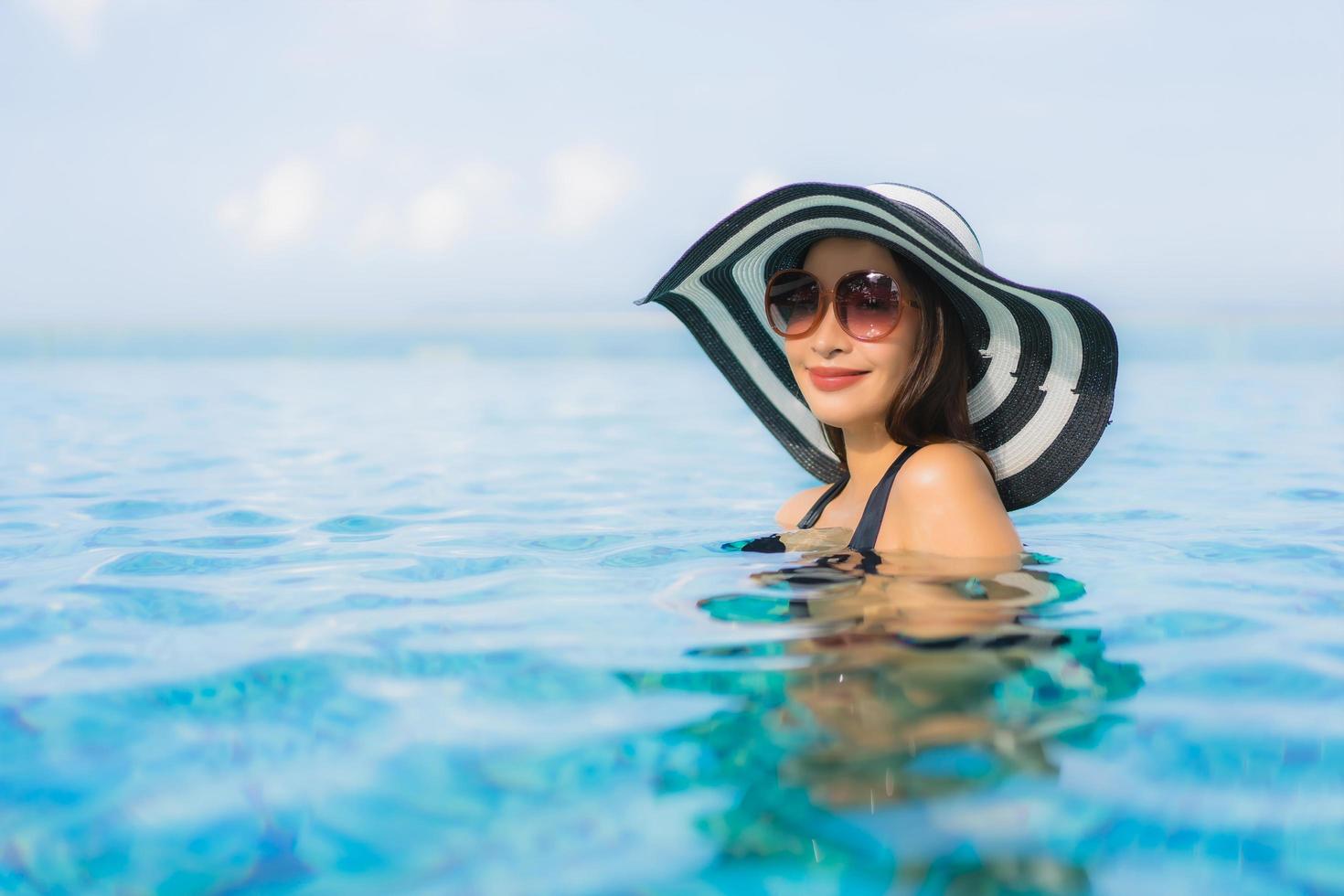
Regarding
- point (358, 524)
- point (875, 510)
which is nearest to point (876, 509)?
point (875, 510)

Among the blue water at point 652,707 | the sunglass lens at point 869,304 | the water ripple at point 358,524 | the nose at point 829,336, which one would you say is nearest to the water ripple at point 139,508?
the blue water at point 652,707

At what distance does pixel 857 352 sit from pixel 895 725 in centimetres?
141

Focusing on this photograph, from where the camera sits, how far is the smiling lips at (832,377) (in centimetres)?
326

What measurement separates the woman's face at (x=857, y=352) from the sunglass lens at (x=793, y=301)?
0.05 meters

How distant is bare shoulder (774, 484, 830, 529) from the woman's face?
0.72 m

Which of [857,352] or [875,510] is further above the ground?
[857,352]

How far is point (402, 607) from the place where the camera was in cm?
311

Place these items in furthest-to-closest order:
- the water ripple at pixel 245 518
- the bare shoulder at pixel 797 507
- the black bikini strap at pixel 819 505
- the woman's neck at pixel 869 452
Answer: the water ripple at pixel 245 518 < the bare shoulder at pixel 797 507 < the black bikini strap at pixel 819 505 < the woman's neck at pixel 869 452

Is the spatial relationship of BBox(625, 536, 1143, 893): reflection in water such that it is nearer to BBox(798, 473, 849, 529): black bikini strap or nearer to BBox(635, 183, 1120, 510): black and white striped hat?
BBox(635, 183, 1120, 510): black and white striped hat

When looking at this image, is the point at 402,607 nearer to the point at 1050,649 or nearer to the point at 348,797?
the point at 348,797

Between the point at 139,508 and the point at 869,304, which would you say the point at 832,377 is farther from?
the point at 139,508

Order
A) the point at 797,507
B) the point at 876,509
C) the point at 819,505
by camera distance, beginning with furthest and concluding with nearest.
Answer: the point at 797,507, the point at 819,505, the point at 876,509

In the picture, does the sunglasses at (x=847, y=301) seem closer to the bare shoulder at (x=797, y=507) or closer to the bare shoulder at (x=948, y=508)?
the bare shoulder at (x=948, y=508)

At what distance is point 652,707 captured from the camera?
2.23 m
